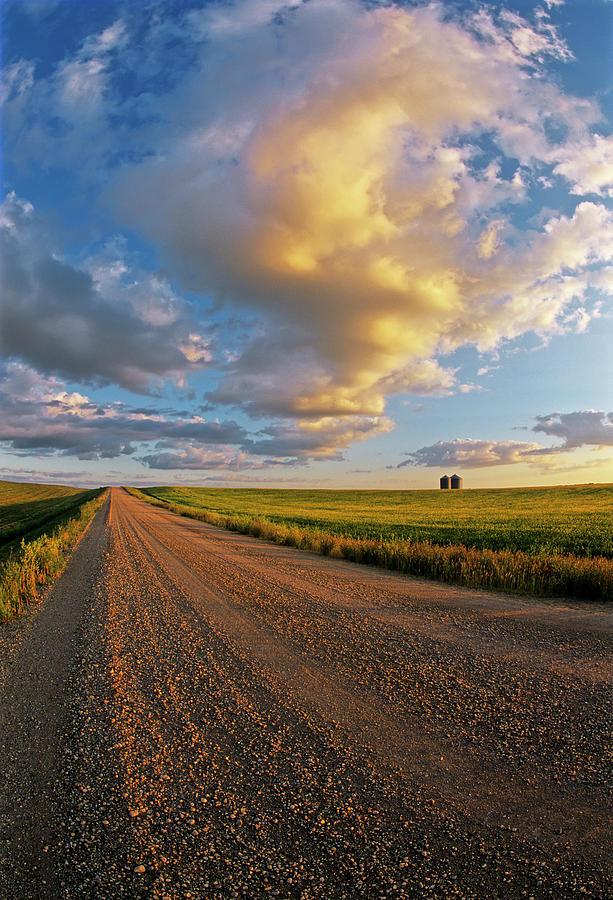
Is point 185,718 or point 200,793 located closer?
point 200,793

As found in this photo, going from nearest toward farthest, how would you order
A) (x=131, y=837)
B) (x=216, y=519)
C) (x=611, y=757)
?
(x=131, y=837)
(x=611, y=757)
(x=216, y=519)

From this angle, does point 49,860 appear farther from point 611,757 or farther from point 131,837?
point 611,757

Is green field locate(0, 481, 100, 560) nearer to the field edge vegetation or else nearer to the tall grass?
the tall grass

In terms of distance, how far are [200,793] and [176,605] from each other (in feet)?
18.6

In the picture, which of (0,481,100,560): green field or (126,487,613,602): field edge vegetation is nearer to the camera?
(126,487,613,602): field edge vegetation

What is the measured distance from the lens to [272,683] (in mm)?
5219

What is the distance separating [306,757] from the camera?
379cm

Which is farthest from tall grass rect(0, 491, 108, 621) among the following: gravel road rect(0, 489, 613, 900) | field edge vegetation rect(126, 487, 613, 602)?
field edge vegetation rect(126, 487, 613, 602)

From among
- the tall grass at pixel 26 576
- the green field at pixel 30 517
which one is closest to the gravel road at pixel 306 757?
the tall grass at pixel 26 576

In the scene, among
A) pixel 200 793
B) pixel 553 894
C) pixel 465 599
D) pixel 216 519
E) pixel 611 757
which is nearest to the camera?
pixel 553 894

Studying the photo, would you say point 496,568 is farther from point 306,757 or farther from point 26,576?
point 26,576

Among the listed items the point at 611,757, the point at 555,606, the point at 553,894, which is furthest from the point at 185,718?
the point at 555,606

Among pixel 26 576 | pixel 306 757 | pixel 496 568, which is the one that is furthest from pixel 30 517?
pixel 306 757

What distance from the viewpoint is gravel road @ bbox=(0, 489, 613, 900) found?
8.91 feet
